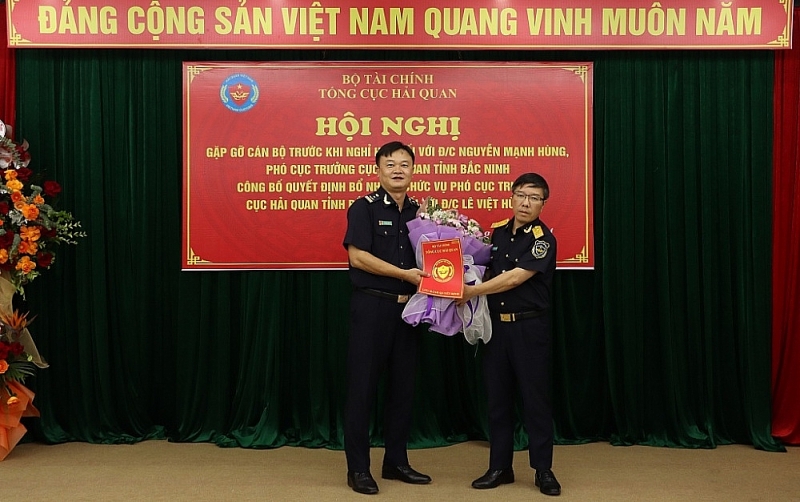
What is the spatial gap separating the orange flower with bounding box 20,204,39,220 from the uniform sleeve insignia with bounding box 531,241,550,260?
2.35 metres

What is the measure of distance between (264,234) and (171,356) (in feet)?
2.73

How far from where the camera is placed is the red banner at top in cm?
451

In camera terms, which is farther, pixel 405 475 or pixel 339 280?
pixel 339 280

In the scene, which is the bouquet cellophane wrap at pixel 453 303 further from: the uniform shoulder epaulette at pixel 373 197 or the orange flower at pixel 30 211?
the orange flower at pixel 30 211

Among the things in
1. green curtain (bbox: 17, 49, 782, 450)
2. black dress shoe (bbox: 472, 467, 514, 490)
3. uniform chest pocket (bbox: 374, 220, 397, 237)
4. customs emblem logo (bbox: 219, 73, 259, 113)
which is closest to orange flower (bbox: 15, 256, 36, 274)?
green curtain (bbox: 17, 49, 782, 450)

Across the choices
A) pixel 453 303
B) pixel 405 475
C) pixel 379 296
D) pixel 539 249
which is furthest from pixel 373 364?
pixel 539 249

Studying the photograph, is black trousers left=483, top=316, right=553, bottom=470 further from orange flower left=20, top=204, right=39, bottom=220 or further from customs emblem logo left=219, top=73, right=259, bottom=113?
orange flower left=20, top=204, right=39, bottom=220

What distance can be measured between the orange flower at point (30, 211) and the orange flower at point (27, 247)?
0.12m

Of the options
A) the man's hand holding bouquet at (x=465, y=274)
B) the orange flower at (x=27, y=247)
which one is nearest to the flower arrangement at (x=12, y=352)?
the orange flower at (x=27, y=247)

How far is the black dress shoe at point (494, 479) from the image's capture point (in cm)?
382

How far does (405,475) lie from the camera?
390 cm

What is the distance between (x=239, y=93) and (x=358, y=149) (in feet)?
2.24

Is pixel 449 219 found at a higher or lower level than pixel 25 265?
higher

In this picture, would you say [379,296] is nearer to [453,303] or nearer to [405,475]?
[453,303]
